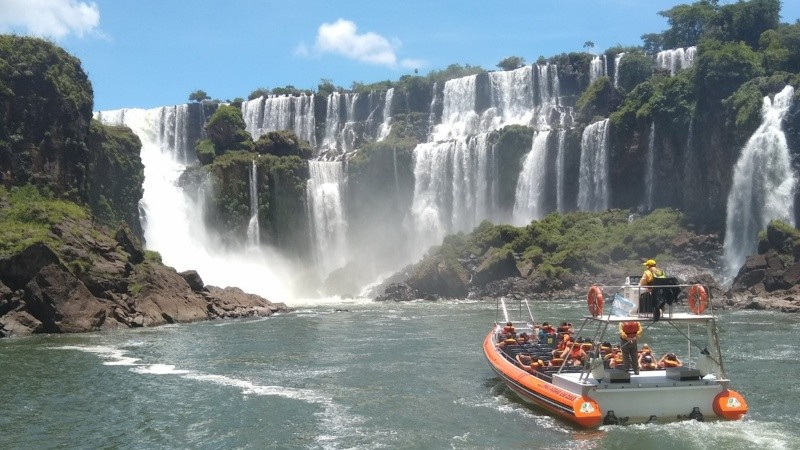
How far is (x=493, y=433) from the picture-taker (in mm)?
16266

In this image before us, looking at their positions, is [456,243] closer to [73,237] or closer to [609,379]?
[73,237]

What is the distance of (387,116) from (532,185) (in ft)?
71.8

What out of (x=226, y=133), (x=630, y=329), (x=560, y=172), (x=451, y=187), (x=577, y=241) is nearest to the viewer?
(x=630, y=329)

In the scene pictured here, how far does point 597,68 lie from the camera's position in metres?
75.3

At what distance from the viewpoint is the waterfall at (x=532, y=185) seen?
6444 cm

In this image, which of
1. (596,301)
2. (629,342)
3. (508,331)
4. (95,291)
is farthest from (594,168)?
(596,301)

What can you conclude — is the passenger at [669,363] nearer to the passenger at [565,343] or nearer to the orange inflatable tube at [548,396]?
the passenger at [565,343]

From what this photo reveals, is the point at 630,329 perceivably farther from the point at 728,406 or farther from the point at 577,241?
the point at 577,241

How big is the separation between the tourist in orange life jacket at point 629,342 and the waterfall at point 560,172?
48.1 m

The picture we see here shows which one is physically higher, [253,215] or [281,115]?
[281,115]

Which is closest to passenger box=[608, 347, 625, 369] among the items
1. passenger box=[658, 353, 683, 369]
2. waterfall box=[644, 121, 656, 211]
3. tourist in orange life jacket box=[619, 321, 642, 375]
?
tourist in orange life jacket box=[619, 321, 642, 375]

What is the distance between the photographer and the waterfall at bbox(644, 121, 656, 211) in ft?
199

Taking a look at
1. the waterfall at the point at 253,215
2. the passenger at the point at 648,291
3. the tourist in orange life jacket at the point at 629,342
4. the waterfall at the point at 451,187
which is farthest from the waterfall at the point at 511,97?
the passenger at the point at 648,291

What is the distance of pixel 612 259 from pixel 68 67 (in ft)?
117
